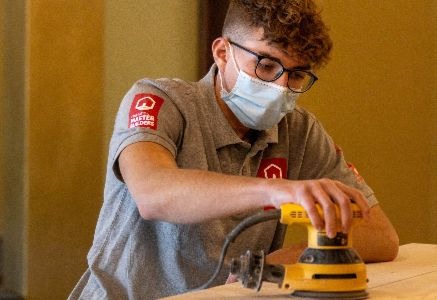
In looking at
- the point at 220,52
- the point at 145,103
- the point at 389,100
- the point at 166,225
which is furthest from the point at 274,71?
the point at 389,100

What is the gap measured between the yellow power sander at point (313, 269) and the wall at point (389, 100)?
2081 mm

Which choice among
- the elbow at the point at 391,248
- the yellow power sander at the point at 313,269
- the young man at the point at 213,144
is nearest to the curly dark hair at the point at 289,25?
the young man at the point at 213,144

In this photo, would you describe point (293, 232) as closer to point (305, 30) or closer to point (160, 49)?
point (160, 49)

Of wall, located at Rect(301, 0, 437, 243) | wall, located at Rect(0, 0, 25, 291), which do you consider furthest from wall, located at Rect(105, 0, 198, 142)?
wall, located at Rect(301, 0, 437, 243)

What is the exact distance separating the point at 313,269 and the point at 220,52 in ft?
2.83

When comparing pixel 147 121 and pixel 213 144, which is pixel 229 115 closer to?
pixel 213 144

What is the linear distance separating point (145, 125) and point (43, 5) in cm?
96

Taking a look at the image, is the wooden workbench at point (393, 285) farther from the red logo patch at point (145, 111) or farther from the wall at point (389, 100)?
the wall at point (389, 100)

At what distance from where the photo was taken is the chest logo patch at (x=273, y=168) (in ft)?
6.96

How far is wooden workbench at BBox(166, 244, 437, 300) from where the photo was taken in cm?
146

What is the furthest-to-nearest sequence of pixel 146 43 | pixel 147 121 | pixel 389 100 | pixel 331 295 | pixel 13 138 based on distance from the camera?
pixel 389 100 → pixel 146 43 → pixel 13 138 → pixel 147 121 → pixel 331 295

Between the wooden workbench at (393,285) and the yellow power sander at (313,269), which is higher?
the yellow power sander at (313,269)

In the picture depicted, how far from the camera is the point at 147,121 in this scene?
73.4 inches

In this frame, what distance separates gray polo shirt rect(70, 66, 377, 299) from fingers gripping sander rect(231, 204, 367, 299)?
20.1 inches
